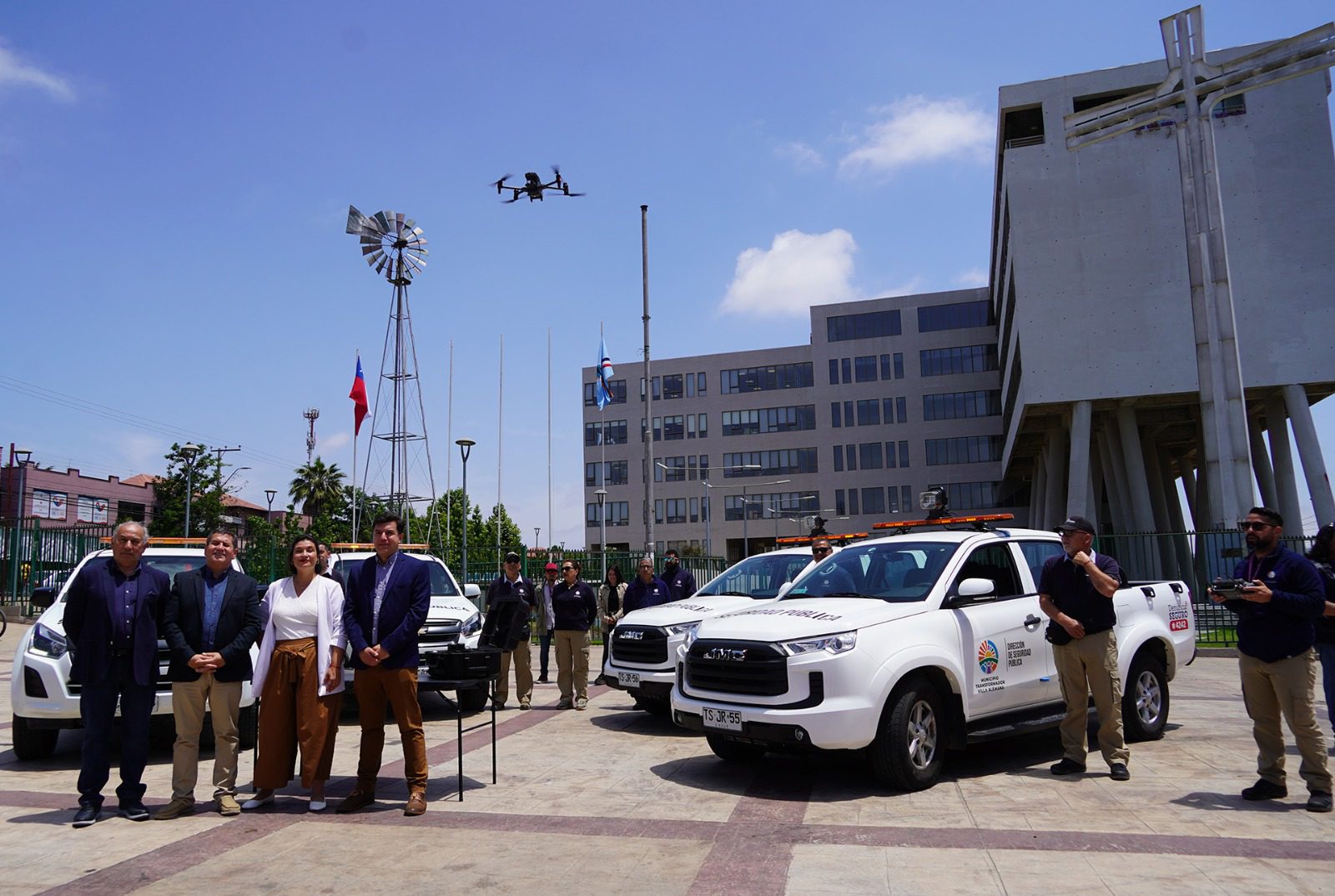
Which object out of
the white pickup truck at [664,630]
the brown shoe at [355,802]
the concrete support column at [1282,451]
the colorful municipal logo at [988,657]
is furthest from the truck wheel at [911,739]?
the concrete support column at [1282,451]

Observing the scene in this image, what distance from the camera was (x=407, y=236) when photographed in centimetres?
3978

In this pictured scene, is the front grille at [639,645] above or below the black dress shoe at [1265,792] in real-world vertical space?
above

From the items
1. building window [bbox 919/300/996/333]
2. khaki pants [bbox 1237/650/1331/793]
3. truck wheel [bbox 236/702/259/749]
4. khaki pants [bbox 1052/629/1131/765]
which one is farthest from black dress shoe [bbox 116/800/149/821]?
building window [bbox 919/300/996/333]

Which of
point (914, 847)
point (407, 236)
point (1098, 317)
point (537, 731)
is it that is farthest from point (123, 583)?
point (1098, 317)

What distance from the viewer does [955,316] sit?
7050cm

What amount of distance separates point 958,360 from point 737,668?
66.7 metres

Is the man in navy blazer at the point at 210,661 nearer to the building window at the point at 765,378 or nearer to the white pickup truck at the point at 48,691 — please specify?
the white pickup truck at the point at 48,691

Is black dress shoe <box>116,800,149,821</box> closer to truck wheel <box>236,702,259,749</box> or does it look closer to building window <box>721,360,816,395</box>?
truck wheel <box>236,702,259,749</box>

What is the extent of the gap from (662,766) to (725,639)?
1583 mm

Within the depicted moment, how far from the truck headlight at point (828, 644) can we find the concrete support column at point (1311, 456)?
39522 mm

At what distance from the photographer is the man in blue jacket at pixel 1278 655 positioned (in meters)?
6.39

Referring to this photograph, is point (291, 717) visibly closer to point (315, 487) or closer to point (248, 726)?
point (248, 726)

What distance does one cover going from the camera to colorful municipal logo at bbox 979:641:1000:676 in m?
7.60

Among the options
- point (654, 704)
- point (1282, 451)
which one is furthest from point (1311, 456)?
point (654, 704)
